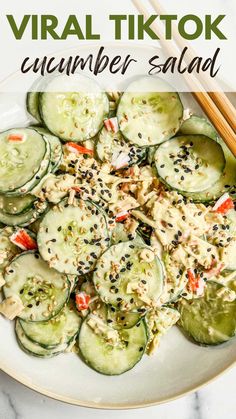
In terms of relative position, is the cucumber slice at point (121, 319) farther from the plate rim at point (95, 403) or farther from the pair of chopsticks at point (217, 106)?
the pair of chopsticks at point (217, 106)

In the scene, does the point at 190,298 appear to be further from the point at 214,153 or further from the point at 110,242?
the point at 214,153

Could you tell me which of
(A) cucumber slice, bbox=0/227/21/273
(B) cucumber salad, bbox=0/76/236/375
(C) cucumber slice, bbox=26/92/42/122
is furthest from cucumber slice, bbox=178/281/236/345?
(C) cucumber slice, bbox=26/92/42/122

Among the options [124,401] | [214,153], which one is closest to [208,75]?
[214,153]

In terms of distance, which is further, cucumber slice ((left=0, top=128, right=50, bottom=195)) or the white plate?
the white plate

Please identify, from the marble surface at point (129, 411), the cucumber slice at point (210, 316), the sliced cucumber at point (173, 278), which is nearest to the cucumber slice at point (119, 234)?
the sliced cucumber at point (173, 278)

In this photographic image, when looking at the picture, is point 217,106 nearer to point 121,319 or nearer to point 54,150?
point 54,150

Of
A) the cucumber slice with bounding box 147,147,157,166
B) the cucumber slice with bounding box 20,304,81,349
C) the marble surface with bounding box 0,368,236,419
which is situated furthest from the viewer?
the marble surface with bounding box 0,368,236,419

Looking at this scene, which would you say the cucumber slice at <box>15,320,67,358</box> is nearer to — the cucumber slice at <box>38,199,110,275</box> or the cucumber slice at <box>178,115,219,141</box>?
the cucumber slice at <box>38,199,110,275</box>
